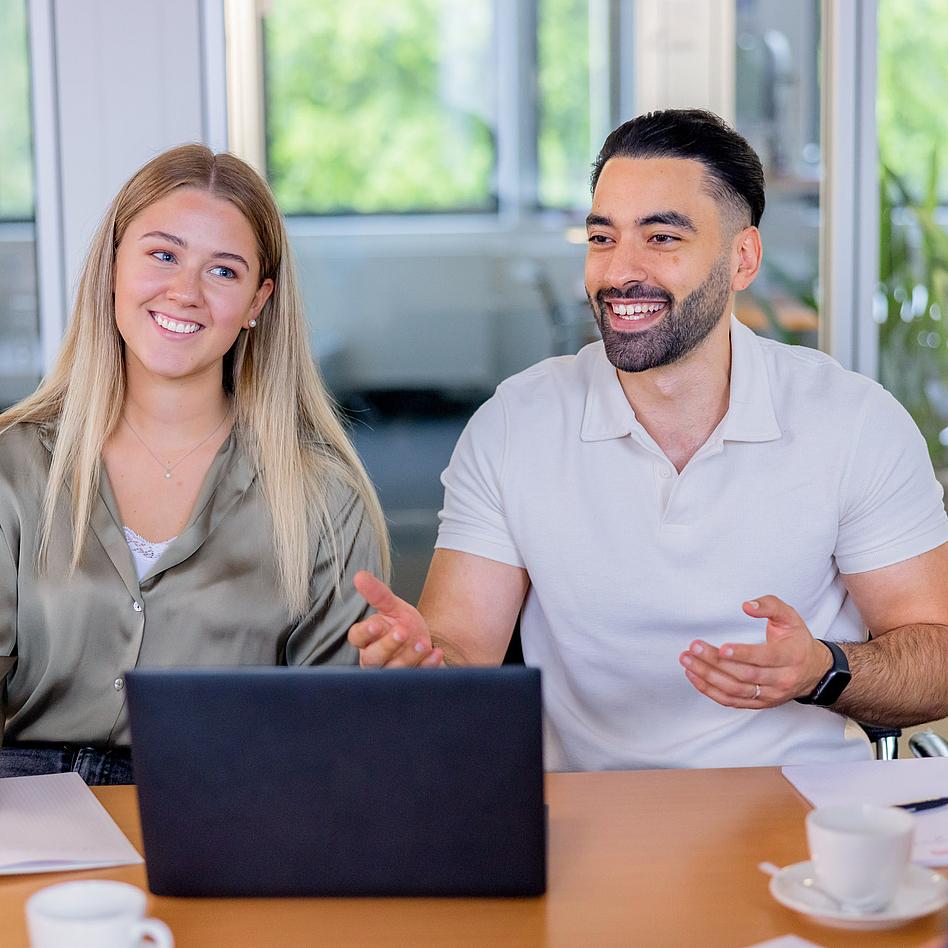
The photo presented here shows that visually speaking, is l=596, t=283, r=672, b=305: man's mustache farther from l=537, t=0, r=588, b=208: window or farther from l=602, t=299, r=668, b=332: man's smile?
l=537, t=0, r=588, b=208: window

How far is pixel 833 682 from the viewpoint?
1.72m

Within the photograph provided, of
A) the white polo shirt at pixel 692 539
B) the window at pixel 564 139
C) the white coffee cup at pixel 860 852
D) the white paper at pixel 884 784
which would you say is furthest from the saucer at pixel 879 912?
the window at pixel 564 139

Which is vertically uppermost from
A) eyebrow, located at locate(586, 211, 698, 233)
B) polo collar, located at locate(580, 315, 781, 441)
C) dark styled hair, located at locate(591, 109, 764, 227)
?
dark styled hair, located at locate(591, 109, 764, 227)

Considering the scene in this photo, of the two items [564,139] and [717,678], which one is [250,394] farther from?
[564,139]

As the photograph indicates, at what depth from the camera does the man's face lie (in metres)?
2.00

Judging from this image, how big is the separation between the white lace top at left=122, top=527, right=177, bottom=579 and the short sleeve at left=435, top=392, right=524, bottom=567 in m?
0.43

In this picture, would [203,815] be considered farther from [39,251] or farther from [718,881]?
[39,251]

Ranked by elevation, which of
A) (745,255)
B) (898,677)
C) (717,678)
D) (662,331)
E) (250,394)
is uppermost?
(745,255)

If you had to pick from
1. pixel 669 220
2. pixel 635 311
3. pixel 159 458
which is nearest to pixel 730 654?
pixel 635 311

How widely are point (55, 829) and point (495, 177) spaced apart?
2.25 metres

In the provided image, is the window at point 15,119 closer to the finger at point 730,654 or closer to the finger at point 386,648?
the finger at point 386,648

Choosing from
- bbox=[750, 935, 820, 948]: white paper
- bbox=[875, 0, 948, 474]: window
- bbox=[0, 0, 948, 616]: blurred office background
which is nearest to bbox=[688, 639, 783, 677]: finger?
bbox=[750, 935, 820, 948]: white paper

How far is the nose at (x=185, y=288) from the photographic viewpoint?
2.05 metres

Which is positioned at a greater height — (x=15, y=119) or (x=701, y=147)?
(x=15, y=119)
